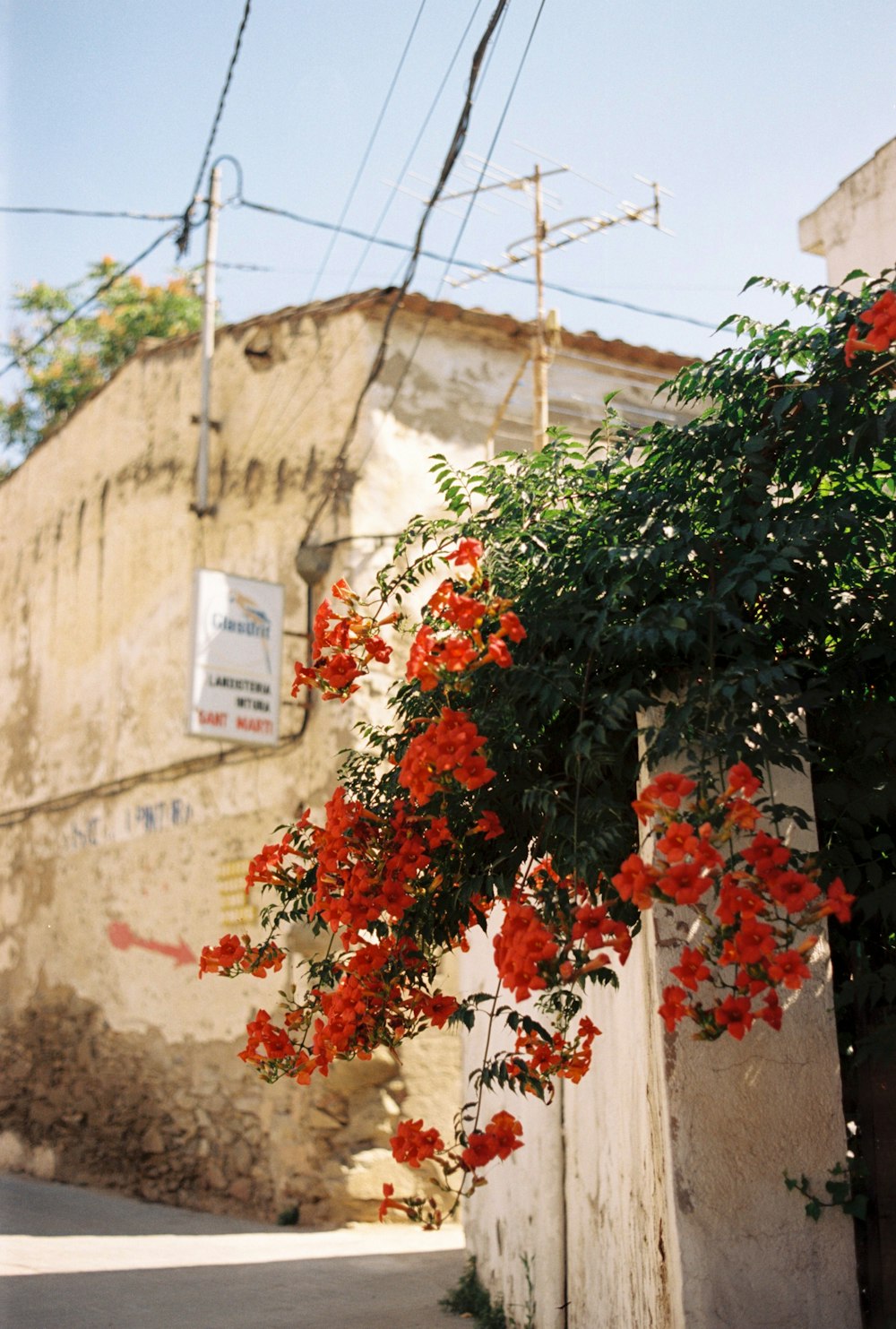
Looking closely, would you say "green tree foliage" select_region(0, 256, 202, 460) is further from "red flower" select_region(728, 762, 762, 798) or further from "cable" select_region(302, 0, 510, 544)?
"red flower" select_region(728, 762, 762, 798)

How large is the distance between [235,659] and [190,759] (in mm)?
1572

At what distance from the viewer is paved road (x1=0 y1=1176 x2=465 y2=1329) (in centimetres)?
557

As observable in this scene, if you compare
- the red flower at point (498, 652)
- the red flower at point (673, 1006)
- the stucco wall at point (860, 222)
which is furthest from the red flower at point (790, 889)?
the stucco wall at point (860, 222)

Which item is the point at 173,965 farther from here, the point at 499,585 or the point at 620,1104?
the point at 499,585

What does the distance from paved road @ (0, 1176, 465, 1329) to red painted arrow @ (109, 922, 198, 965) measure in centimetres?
174

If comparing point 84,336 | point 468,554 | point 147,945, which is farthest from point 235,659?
point 84,336

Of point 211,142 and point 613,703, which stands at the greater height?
point 211,142

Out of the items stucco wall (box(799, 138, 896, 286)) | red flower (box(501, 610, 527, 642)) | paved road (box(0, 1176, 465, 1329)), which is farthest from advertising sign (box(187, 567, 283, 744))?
red flower (box(501, 610, 527, 642))

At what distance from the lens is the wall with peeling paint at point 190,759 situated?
892 cm

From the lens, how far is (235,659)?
29.4ft

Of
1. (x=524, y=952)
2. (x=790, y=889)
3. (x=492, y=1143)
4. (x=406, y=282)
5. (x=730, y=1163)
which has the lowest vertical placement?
(x=730, y=1163)

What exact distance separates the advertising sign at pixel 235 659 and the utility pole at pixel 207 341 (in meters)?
1.69

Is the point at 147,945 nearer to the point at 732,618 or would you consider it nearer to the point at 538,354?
the point at 538,354

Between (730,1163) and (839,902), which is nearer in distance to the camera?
(839,902)
